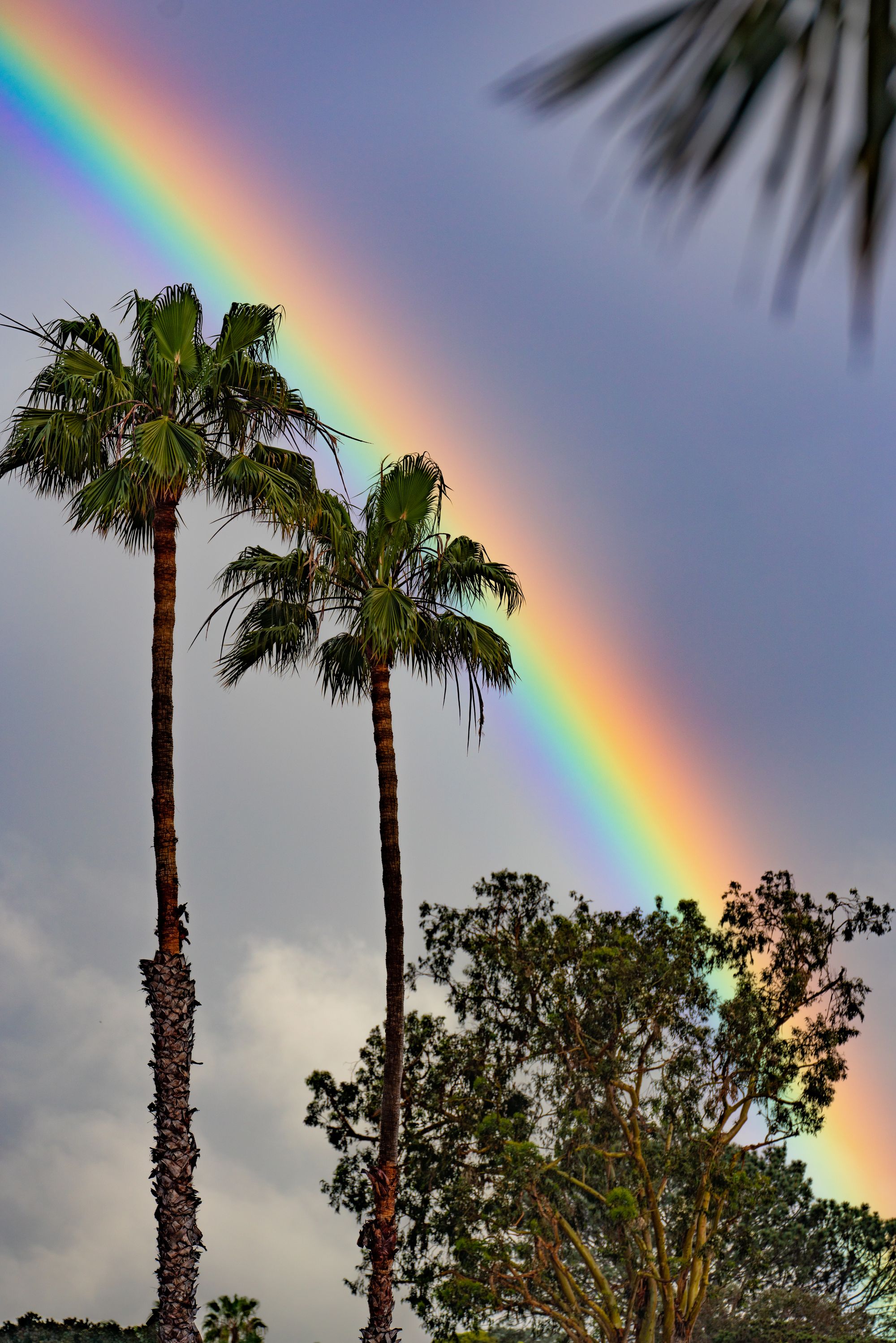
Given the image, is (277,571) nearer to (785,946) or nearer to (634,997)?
(634,997)

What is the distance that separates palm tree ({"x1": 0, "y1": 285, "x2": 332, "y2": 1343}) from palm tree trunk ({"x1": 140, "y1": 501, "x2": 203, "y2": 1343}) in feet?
0.05

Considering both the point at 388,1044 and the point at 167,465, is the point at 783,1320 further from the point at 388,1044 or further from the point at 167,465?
the point at 167,465

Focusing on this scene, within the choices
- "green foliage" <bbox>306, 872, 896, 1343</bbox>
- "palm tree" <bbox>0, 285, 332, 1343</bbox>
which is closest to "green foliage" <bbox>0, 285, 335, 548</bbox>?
"palm tree" <bbox>0, 285, 332, 1343</bbox>

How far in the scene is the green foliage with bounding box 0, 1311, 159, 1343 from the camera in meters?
17.0

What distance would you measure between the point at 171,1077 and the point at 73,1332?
22.1ft

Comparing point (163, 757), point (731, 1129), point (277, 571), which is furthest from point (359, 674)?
point (731, 1129)

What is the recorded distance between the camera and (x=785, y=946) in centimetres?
2430

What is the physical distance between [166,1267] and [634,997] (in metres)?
11.4

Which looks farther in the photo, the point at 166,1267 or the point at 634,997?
the point at 634,997

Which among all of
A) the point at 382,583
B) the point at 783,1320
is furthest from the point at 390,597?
the point at 783,1320

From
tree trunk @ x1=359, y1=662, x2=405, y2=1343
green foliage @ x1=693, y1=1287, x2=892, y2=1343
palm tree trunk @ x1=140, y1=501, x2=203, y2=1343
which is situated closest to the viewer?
palm tree trunk @ x1=140, y1=501, x2=203, y2=1343

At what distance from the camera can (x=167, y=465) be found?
14.9 meters

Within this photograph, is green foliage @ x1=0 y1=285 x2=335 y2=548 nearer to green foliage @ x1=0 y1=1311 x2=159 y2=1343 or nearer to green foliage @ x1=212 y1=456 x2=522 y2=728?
green foliage @ x1=212 y1=456 x2=522 y2=728

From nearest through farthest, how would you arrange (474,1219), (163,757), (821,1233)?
1. (163,757)
2. (474,1219)
3. (821,1233)
